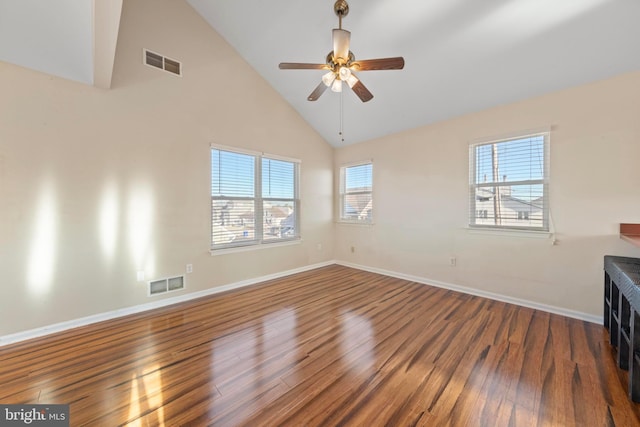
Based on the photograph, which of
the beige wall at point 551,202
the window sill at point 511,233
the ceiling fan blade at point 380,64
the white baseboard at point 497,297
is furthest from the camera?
the window sill at point 511,233

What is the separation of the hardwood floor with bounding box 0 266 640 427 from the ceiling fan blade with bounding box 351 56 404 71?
101 inches

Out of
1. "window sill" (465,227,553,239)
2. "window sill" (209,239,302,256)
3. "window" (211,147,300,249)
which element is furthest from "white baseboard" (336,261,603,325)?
"window" (211,147,300,249)

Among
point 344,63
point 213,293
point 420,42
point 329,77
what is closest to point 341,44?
point 344,63

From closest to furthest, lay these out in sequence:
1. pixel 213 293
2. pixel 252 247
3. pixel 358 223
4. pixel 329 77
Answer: pixel 329 77 → pixel 213 293 → pixel 252 247 → pixel 358 223

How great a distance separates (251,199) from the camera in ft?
14.1

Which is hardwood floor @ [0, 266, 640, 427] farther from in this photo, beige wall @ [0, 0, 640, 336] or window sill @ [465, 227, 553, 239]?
window sill @ [465, 227, 553, 239]

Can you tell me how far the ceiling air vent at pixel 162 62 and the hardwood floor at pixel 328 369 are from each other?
3.17 meters

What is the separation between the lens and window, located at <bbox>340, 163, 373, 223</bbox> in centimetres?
517

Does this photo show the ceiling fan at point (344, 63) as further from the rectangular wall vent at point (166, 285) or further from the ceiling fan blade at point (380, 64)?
the rectangular wall vent at point (166, 285)

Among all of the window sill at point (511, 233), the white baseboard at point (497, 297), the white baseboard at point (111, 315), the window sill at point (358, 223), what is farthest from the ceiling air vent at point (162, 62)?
the window sill at point (511, 233)

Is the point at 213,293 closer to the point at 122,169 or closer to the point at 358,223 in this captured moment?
the point at 122,169

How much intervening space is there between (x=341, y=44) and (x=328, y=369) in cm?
271

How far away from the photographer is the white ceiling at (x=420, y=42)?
2.15m

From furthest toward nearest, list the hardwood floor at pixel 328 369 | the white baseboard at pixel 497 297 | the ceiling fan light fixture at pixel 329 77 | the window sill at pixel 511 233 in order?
the window sill at pixel 511 233
the white baseboard at pixel 497 297
the ceiling fan light fixture at pixel 329 77
the hardwood floor at pixel 328 369
